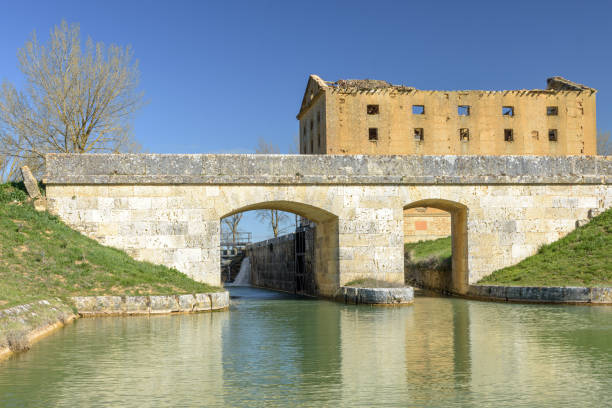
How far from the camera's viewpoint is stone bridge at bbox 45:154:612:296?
20562 millimetres

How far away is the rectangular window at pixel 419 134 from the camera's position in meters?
45.8

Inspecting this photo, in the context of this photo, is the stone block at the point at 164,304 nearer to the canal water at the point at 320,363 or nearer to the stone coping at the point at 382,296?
the canal water at the point at 320,363

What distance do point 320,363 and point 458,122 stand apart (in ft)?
126

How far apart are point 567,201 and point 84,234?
54.6ft

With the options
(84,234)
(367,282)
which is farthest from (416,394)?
(84,234)

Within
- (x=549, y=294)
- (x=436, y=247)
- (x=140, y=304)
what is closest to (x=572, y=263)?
(x=549, y=294)

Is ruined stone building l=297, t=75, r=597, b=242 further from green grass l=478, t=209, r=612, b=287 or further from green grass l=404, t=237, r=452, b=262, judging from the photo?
green grass l=478, t=209, r=612, b=287

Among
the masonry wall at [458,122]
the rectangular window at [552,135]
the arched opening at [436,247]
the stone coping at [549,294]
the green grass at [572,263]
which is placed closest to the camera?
the stone coping at [549,294]

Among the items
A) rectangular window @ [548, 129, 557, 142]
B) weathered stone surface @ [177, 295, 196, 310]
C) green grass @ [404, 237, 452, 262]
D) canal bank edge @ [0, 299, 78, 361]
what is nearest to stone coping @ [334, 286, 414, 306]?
weathered stone surface @ [177, 295, 196, 310]

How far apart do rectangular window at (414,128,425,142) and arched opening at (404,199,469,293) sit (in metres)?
6.51

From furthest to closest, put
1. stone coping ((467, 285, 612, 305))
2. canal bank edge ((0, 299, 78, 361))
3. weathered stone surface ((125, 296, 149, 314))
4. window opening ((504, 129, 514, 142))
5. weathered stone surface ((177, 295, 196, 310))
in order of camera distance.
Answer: window opening ((504, 129, 514, 142)) → stone coping ((467, 285, 612, 305)) → weathered stone surface ((177, 295, 196, 310)) → weathered stone surface ((125, 296, 149, 314)) → canal bank edge ((0, 299, 78, 361))

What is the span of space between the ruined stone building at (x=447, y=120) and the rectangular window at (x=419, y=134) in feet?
0.23

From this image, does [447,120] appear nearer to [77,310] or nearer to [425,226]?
[425,226]

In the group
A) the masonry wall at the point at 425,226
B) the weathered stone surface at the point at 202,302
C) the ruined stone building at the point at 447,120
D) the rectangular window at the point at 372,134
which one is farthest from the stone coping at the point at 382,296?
the rectangular window at the point at 372,134
